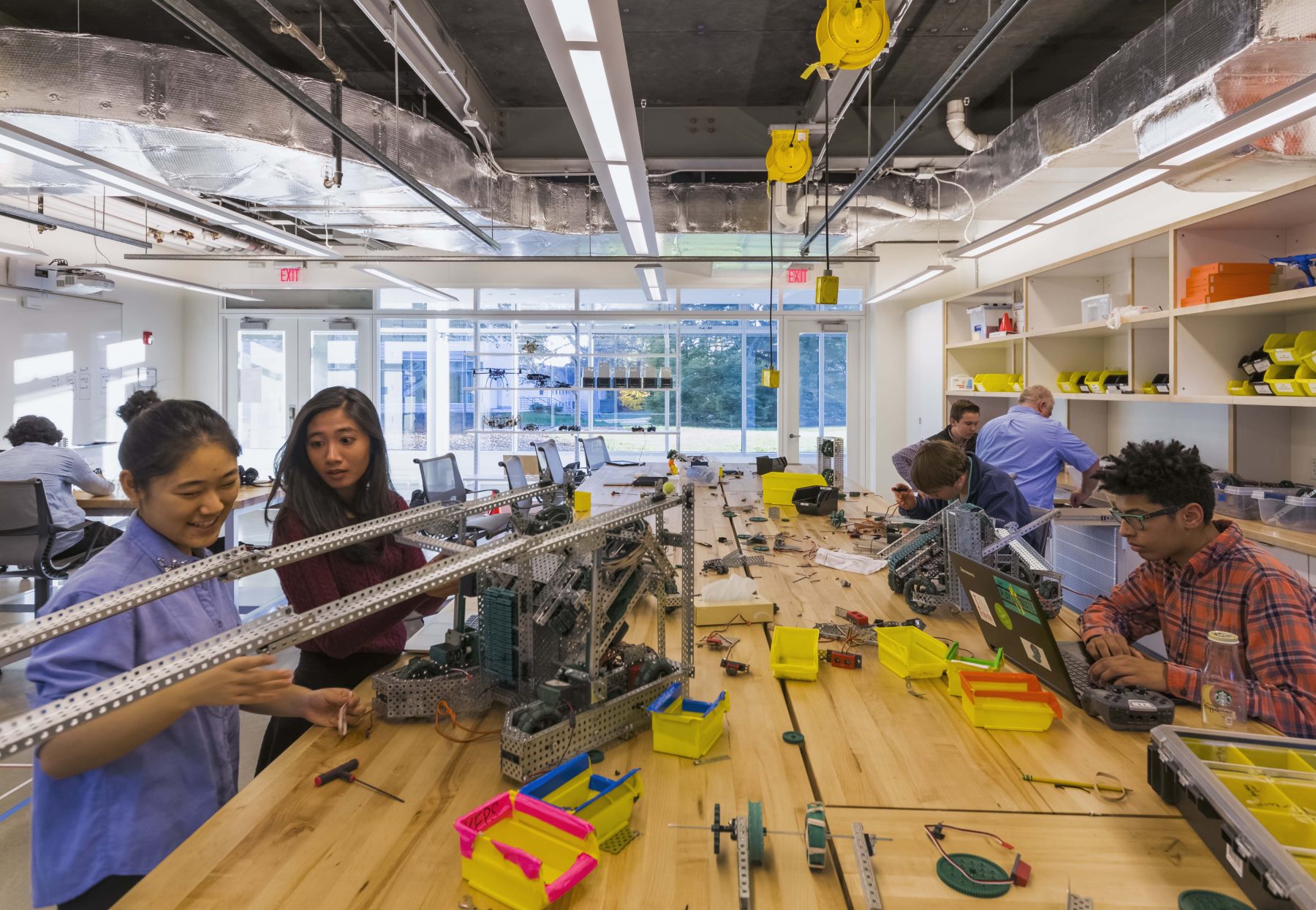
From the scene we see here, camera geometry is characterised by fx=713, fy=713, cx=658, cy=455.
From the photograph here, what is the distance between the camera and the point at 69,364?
7062 millimetres

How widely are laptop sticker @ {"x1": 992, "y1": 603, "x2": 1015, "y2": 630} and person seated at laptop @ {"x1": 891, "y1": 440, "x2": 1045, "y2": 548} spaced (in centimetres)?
100

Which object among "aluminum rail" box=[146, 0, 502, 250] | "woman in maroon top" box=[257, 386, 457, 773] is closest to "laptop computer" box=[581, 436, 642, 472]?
"aluminum rail" box=[146, 0, 502, 250]

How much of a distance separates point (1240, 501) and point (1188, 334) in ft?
2.90

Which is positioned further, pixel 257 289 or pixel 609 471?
pixel 257 289

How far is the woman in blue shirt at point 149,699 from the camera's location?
1029 mm

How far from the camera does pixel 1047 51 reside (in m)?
4.36

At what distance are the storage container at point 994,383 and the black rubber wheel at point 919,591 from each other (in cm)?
399

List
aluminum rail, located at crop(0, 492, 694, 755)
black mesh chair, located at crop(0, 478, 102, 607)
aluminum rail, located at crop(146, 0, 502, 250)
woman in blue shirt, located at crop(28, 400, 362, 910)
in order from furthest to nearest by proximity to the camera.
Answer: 1. black mesh chair, located at crop(0, 478, 102, 607)
2. aluminum rail, located at crop(146, 0, 502, 250)
3. woman in blue shirt, located at crop(28, 400, 362, 910)
4. aluminum rail, located at crop(0, 492, 694, 755)

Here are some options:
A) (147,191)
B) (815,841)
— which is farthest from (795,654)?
(147,191)

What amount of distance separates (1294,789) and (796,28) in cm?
425

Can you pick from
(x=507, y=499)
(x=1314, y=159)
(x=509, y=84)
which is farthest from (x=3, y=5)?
(x=1314, y=159)

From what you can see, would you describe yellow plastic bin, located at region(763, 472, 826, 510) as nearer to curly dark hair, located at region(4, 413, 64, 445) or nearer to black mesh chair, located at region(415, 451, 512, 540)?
black mesh chair, located at region(415, 451, 512, 540)

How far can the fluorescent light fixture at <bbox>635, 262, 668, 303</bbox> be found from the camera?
17.9 feet

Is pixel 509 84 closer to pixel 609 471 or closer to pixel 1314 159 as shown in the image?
pixel 609 471
